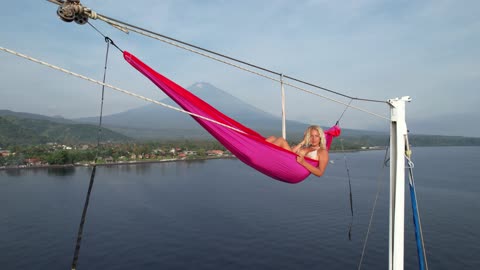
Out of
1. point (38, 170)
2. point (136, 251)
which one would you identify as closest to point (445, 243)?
point (136, 251)

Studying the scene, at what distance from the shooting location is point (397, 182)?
3.45m

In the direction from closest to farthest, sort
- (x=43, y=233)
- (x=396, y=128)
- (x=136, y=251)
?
(x=396, y=128)
(x=136, y=251)
(x=43, y=233)

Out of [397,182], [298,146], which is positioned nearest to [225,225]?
[298,146]

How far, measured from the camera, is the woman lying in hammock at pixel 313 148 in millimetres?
4094

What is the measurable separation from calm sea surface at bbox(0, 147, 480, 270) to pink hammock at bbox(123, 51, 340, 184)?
6.61 meters

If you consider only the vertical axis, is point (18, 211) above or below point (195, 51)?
below

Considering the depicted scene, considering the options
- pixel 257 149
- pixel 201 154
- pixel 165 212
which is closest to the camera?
pixel 257 149

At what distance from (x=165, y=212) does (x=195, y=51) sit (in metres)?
27.2

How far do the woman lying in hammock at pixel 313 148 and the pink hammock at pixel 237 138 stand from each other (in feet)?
0.35

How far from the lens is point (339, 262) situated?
61.0 ft

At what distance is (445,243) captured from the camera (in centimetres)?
2144

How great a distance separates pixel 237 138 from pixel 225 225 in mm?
22599

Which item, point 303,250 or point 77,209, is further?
point 77,209

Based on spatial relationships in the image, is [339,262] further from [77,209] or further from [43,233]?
[77,209]
